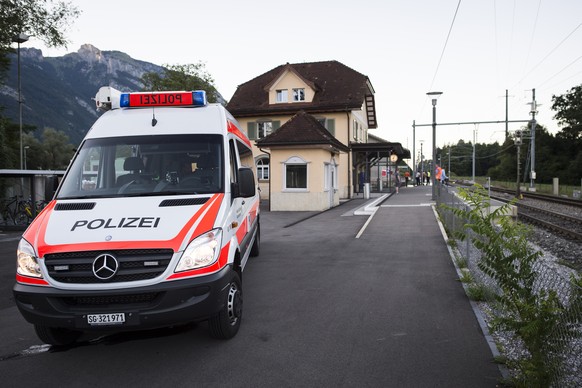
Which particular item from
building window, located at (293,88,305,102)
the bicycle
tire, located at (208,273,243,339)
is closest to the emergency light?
tire, located at (208,273,243,339)

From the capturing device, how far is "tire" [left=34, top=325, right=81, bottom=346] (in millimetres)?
4656

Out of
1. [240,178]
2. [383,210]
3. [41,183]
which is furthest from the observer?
[383,210]

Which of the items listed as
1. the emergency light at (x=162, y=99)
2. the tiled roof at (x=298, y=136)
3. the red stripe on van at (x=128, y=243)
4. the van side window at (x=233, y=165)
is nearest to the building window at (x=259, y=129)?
the tiled roof at (x=298, y=136)

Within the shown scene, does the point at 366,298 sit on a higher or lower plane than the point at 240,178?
lower

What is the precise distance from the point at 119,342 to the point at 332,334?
240 cm

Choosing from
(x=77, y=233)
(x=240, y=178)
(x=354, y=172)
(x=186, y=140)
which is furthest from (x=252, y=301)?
(x=354, y=172)

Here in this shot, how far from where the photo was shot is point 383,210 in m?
20.2

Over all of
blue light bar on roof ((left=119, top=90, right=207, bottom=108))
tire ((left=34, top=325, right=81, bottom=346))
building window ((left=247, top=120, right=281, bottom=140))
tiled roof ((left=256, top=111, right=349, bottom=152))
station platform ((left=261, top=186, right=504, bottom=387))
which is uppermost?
building window ((left=247, top=120, right=281, bottom=140))

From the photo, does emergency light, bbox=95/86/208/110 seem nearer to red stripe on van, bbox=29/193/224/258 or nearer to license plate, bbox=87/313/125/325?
red stripe on van, bbox=29/193/224/258

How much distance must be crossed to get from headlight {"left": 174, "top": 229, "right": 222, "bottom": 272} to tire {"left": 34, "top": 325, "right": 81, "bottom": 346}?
5.58 ft

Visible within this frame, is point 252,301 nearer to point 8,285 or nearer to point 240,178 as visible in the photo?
point 240,178

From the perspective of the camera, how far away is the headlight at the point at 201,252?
4216 mm

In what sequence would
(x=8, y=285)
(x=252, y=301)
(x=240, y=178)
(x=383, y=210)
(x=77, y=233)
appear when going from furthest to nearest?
(x=383, y=210) → (x=8, y=285) → (x=252, y=301) → (x=240, y=178) → (x=77, y=233)

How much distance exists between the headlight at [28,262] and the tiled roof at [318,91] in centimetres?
2960
